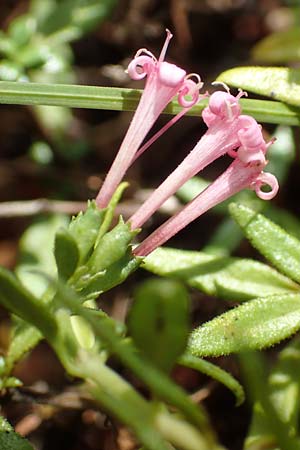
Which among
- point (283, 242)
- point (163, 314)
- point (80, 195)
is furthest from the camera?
point (80, 195)

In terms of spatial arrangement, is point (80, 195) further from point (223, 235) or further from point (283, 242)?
point (283, 242)

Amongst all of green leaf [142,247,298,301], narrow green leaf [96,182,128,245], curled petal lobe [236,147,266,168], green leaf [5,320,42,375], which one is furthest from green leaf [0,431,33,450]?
curled petal lobe [236,147,266,168]

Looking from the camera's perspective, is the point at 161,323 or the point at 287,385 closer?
the point at 161,323

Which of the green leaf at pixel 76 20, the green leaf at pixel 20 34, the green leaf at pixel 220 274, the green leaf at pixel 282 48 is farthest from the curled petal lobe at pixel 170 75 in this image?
the green leaf at pixel 76 20

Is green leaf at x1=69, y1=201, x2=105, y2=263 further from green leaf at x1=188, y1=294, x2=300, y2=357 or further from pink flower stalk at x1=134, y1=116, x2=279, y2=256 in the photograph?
green leaf at x1=188, y1=294, x2=300, y2=357

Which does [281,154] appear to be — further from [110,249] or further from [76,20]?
[110,249]

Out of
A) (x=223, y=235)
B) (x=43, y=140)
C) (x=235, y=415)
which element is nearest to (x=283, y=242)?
(x=223, y=235)

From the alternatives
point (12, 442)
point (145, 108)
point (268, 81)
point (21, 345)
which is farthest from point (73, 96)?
point (12, 442)
